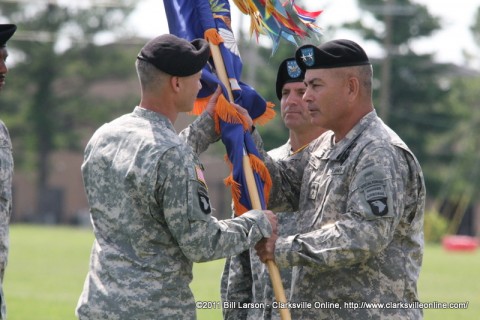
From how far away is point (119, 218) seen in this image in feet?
17.5

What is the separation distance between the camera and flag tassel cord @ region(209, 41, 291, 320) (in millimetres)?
5863

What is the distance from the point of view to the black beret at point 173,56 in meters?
5.45

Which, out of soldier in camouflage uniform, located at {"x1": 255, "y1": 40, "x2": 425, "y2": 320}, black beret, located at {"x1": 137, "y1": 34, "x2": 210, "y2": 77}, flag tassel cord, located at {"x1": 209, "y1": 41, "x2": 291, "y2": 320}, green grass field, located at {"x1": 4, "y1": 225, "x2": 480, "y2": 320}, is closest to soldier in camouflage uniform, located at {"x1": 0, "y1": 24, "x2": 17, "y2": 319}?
black beret, located at {"x1": 137, "y1": 34, "x2": 210, "y2": 77}

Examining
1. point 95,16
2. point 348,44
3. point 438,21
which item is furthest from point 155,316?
point 95,16

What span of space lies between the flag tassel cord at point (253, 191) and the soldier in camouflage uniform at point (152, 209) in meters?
0.42

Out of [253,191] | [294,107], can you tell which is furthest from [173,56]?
[294,107]

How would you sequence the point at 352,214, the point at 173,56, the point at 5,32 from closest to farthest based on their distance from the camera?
1. the point at 173,56
2. the point at 352,214
3. the point at 5,32

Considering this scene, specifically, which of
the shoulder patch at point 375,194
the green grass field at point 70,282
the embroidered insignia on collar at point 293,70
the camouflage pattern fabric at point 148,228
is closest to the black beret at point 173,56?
the camouflage pattern fabric at point 148,228

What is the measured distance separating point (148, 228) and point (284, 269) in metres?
1.33

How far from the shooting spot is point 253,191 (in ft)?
20.4

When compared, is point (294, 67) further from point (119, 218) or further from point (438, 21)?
point (438, 21)

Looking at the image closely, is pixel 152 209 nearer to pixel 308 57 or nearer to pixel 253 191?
pixel 253 191

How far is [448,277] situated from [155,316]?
17.0 metres

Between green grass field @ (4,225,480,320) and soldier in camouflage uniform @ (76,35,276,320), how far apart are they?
7817mm
